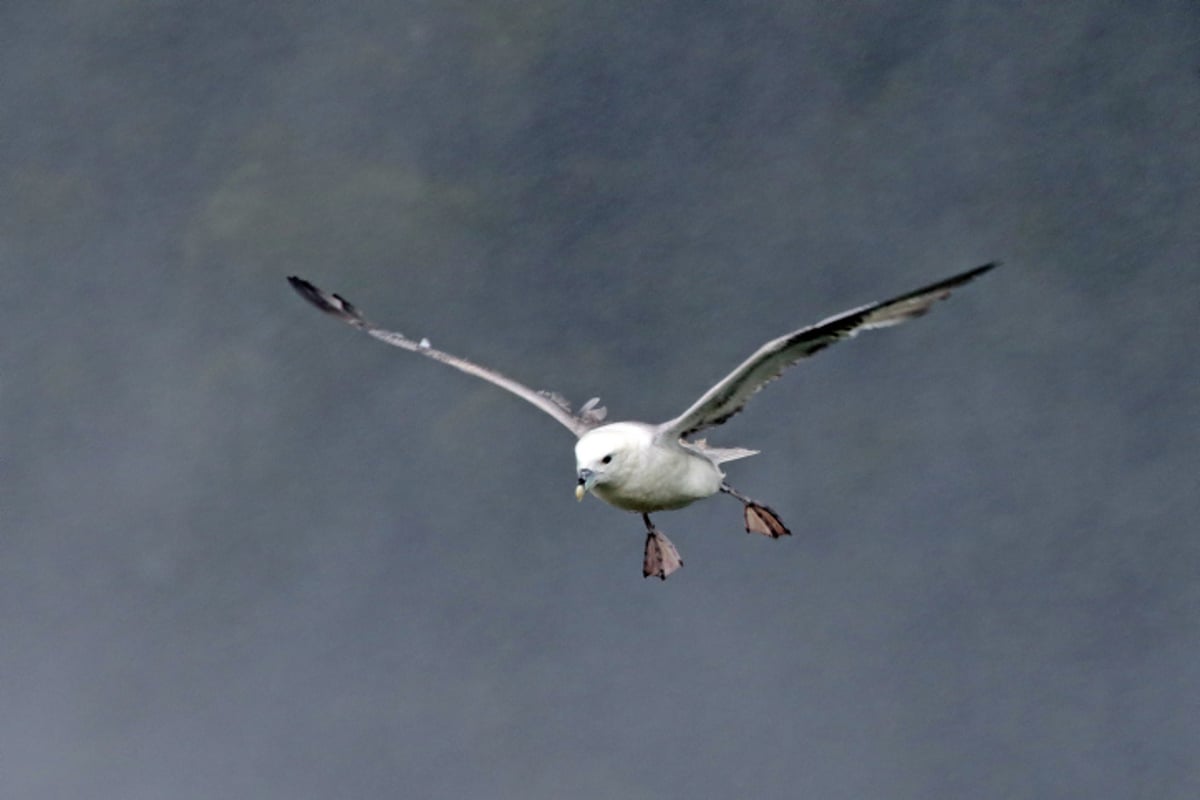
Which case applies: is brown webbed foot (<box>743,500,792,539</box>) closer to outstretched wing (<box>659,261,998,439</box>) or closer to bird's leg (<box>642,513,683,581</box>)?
bird's leg (<box>642,513,683,581</box>)

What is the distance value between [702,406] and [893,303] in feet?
11.0

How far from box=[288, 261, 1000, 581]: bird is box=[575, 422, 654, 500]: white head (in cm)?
1

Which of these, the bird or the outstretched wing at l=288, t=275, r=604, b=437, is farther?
the outstretched wing at l=288, t=275, r=604, b=437

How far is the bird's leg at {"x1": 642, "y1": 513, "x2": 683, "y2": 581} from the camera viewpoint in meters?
28.3

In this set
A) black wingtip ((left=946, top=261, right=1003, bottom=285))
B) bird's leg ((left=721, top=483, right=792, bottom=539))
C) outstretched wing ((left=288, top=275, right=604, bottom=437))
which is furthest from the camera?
bird's leg ((left=721, top=483, right=792, bottom=539))

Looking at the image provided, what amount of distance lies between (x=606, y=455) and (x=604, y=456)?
0.10ft

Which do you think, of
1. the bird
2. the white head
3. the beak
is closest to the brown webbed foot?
the bird

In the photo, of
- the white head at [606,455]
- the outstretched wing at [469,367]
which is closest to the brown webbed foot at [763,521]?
the outstretched wing at [469,367]

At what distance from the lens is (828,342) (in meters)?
22.9

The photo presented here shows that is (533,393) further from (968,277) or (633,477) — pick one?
(968,277)

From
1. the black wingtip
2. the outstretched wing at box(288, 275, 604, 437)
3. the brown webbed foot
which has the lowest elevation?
the black wingtip

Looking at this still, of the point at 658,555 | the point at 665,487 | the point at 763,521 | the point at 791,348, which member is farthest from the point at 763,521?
the point at 791,348

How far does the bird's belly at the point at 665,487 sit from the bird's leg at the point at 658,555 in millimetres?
2614

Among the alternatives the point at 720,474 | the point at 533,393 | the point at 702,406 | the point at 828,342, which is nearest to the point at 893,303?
the point at 828,342
